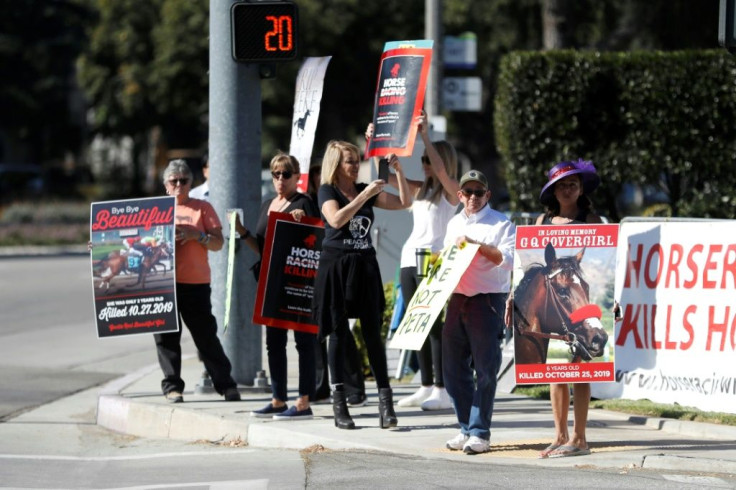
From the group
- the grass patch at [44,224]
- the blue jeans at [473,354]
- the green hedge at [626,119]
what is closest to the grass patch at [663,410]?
the blue jeans at [473,354]

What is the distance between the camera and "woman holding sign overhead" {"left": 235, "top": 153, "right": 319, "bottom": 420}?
9.33 meters

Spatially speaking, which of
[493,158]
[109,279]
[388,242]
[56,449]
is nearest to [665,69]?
[388,242]

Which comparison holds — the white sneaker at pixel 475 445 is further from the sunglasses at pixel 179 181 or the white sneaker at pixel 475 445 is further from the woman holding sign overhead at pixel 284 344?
the sunglasses at pixel 179 181

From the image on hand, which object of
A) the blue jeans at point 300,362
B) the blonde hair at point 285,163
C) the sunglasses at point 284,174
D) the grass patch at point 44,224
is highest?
the blonde hair at point 285,163

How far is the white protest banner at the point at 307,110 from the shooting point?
9.96 metres

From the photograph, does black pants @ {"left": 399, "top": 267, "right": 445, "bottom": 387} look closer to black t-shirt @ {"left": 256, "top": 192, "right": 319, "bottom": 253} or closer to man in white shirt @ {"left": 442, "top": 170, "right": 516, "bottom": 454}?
black t-shirt @ {"left": 256, "top": 192, "right": 319, "bottom": 253}

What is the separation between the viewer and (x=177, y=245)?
9984mm

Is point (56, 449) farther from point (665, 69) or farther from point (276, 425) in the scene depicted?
point (665, 69)

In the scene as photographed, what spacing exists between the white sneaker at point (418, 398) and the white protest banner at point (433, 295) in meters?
1.59

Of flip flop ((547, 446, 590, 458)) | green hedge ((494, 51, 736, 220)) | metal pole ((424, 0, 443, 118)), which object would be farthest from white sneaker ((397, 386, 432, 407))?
metal pole ((424, 0, 443, 118))

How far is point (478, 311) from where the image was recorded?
8.04 meters

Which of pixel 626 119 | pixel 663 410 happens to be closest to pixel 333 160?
pixel 663 410

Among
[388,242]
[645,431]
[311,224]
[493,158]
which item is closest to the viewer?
[645,431]

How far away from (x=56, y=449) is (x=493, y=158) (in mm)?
35312
